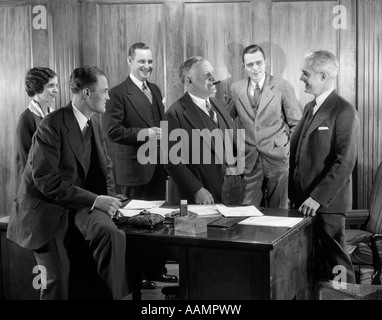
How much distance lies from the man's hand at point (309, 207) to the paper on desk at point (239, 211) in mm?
271

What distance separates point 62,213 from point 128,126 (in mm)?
1898

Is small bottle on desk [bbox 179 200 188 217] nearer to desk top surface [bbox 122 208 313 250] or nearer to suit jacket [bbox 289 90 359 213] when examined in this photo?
desk top surface [bbox 122 208 313 250]

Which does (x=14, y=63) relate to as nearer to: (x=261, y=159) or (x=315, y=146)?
(x=261, y=159)

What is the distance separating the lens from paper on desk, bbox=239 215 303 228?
3.10 meters

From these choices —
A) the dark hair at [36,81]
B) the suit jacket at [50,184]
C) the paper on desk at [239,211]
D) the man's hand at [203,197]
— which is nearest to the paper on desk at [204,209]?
the paper on desk at [239,211]

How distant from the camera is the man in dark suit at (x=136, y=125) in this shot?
4762 millimetres

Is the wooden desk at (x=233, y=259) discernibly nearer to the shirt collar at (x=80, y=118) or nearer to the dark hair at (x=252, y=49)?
the shirt collar at (x=80, y=118)

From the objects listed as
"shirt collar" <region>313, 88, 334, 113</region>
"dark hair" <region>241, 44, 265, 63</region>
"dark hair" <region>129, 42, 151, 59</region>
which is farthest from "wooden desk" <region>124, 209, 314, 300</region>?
"dark hair" <region>129, 42, 151, 59</region>

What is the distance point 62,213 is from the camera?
309 cm

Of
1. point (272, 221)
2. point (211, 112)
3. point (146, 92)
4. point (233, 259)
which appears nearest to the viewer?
point (233, 259)

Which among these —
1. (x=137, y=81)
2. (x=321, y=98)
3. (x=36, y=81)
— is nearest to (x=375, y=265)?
(x=321, y=98)

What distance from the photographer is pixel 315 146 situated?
364 cm

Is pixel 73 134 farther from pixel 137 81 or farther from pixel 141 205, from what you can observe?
pixel 137 81

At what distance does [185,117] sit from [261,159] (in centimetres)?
105
